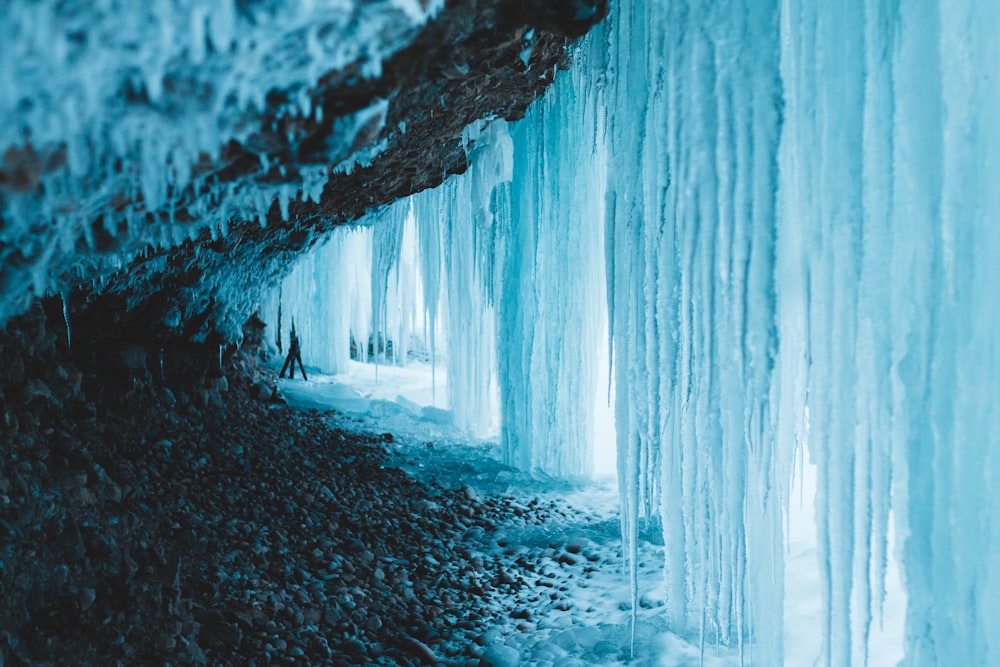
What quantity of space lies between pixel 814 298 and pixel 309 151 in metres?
2.17

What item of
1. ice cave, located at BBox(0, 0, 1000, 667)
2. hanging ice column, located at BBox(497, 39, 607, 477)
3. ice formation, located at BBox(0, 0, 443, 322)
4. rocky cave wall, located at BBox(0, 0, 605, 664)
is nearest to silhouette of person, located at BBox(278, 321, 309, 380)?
rocky cave wall, located at BBox(0, 0, 605, 664)

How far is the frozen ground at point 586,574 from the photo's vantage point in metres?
3.91

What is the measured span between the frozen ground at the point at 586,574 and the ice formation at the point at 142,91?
319 cm

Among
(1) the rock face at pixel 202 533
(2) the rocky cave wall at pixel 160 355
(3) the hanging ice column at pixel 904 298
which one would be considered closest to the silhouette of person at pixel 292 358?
(1) the rock face at pixel 202 533

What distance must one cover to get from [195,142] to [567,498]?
17.7 ft

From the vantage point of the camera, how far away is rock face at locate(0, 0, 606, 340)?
2.02m

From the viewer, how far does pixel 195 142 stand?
1951 millimetres

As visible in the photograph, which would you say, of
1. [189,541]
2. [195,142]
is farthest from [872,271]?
[189,541]

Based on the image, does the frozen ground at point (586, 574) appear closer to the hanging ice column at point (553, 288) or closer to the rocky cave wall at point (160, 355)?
the hanging ice column at point (553, 288)

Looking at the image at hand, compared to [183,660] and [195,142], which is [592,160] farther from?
[183,660]

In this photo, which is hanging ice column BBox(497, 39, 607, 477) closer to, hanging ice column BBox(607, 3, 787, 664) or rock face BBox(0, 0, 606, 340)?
rock face BBox(0, 0, 606, 340)

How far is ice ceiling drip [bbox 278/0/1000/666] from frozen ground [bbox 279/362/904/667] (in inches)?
14.0

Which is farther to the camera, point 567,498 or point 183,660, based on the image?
point 567,498

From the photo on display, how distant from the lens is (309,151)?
2.19 m
